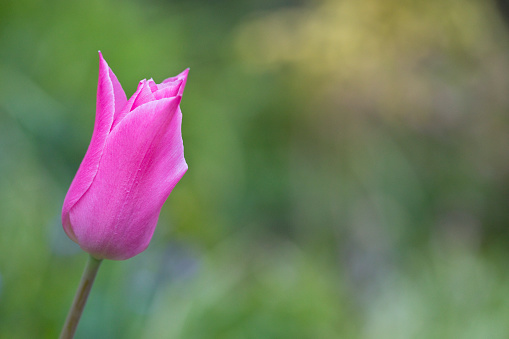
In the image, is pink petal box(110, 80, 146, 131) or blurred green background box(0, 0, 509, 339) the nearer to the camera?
pink petal box(110, 80, 146, 131)

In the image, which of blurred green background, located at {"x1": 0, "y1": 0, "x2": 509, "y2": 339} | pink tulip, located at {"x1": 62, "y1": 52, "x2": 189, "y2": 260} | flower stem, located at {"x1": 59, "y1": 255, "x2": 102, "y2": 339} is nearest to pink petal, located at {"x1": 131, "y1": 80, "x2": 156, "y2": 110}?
pink tulip, located at {"x1": 62, "y1": 52, "x2": 189, "y2": 260}

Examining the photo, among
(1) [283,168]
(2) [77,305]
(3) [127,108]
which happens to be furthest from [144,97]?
(1) [283,168]

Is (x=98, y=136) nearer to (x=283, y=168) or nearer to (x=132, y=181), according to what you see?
(x=132, y=181)

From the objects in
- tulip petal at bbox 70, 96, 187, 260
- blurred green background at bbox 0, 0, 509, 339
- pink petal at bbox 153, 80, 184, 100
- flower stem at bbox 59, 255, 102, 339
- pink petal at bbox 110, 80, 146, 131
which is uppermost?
blurred green background at bbox 0, 0, 509, 339

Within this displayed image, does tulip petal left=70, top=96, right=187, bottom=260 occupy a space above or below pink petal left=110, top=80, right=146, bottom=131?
below

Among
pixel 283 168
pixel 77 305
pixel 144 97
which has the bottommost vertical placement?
pixel 77 305

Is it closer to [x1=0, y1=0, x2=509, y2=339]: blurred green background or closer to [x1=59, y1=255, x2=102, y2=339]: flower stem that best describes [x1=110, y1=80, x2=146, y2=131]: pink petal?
[x1=59, y1=255, x2=102, y2=339]: flower stem

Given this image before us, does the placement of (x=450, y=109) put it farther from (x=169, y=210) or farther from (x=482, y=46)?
(x=169, y=210)

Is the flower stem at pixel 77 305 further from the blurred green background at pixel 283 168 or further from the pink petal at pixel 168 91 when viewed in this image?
the blurred green background at pixel 283 168

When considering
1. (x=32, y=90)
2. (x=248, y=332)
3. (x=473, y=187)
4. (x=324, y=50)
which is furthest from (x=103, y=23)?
(x=473, y=187)
